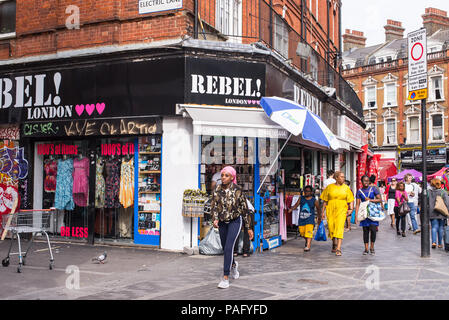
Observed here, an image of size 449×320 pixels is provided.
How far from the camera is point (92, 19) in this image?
35.3ft

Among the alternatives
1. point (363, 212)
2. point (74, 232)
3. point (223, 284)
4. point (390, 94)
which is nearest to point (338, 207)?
point (363, 212)

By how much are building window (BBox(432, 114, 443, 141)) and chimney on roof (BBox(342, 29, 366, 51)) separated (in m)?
15.9

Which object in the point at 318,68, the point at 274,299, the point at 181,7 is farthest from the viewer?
the point at 318,68

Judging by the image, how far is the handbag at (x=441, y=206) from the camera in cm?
1038

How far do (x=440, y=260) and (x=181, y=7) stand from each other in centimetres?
750

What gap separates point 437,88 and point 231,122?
39.3m

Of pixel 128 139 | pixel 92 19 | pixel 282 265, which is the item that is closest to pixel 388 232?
pixel 282 265

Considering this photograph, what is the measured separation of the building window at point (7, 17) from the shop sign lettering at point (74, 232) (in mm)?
5708

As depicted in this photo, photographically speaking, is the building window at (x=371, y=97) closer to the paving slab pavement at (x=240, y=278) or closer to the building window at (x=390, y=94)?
the building window at (x=390, y=94)

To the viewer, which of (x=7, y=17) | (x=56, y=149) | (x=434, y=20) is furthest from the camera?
(x=434, y=20)

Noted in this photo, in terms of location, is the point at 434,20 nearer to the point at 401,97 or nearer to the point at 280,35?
the point at 401,97

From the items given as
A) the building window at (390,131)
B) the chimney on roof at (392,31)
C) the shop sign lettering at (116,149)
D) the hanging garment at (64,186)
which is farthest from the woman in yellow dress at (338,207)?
the chimney on roof at (392,31)

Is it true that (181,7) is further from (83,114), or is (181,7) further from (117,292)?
(117,292)

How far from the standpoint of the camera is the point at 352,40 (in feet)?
180
